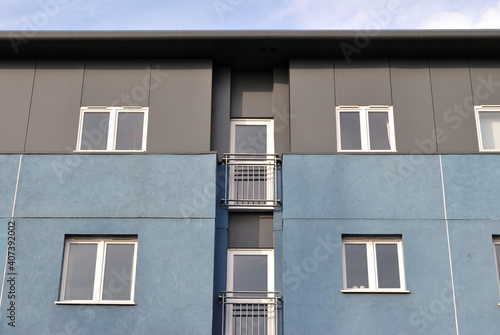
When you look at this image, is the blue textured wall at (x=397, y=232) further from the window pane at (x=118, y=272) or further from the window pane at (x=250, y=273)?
the window pane at (x=118, y=272)

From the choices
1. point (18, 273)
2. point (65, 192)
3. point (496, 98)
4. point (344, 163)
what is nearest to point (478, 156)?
point (496, 98)

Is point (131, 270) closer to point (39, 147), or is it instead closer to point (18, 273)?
point (18, 273)

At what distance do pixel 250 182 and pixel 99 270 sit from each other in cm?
352

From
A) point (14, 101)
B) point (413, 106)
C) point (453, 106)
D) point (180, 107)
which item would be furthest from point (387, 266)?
point (14, 101)

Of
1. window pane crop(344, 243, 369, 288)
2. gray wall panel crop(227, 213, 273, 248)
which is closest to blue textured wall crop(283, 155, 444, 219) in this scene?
window pane crop(344, 243, 369, 288)

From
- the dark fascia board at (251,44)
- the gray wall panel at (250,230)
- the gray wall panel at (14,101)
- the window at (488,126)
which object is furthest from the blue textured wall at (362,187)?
the gray wall panel at (14,101)

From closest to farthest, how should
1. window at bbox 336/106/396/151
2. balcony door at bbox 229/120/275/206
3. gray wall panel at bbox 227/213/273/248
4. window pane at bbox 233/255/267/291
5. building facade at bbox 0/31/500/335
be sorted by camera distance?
building facade at bbox 0/31/500/335 → window pane at bbox 233/255/267/291 → gray wall panel at bbox 227/213/273/248 → balcony door at bbox 229/120/275/206 → window at bbox 336/106/396/151

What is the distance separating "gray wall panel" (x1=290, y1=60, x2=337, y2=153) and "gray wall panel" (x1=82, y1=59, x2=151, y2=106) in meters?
3.15

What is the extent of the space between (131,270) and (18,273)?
2.10 metres

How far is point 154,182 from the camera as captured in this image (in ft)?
47.2

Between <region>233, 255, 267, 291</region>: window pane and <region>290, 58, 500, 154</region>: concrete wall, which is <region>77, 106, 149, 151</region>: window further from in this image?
<region>290, 58, 500, 154</region>: concrete wall

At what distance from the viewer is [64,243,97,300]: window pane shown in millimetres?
13766

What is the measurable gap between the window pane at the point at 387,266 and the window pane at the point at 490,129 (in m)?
3.14

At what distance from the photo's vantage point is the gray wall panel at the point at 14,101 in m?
15.2
